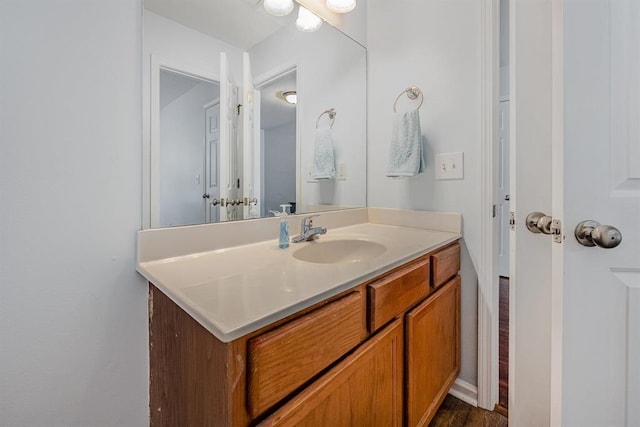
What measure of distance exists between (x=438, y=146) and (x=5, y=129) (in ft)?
4.85

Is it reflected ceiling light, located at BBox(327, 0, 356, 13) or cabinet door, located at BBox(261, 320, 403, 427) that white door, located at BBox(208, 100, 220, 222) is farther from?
reflected ceiling light, located at BBox(327, 0, 356, 13)

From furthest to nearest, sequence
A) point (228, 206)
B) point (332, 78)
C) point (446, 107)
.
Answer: point (332, 78)
point (446, 107)
point (228, 206)

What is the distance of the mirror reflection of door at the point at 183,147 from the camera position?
885 mm

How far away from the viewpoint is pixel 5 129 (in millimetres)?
622

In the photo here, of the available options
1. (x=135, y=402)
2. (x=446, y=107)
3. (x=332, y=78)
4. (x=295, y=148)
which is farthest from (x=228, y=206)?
(x=446, y=107)

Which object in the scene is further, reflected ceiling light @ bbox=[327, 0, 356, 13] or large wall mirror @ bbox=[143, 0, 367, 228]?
reflected ceiling light @ bbox=[327, 0, 356, 13]

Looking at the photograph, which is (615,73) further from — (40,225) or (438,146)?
(40,225)

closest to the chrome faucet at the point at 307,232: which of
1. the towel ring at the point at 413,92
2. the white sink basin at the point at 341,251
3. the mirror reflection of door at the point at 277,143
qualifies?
the white sink basin at the point at 341,251

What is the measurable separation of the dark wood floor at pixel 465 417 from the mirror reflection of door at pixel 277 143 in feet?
3.67

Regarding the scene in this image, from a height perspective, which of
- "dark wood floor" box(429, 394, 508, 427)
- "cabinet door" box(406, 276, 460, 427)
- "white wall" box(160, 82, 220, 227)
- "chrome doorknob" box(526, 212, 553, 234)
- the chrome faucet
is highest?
"white wall" box(160, 82, 220, 227)

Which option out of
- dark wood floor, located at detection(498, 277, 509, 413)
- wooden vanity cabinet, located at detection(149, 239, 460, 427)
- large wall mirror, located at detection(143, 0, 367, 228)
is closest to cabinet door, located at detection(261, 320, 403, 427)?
wooden vanity cabinet, located at detection(149, 239, 460, 427)

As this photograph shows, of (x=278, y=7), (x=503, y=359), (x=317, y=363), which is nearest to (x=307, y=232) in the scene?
(x=317, y=363)

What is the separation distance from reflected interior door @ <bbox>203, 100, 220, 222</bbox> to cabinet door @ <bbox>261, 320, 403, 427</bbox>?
0.67m

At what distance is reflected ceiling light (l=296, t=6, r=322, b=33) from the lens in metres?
1.35
